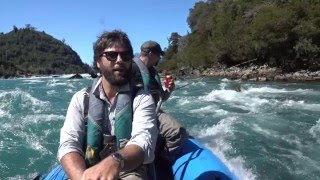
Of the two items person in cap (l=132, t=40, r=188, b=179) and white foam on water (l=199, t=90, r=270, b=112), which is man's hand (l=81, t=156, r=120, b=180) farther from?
white foam on water (l=199, t=90, r=270, b=112)

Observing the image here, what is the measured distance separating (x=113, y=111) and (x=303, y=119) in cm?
844

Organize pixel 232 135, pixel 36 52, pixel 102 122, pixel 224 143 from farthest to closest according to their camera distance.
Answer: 1. pixel 36 52
2. pixel 232 135
3. pixel 224 143
4. pixel 102 122

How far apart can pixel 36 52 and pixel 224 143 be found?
489 feet

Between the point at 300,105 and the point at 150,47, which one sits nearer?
the point at 150,47

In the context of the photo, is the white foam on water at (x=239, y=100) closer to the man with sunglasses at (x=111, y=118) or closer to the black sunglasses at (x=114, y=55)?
the man with sunglasses at (x=111, y=118)

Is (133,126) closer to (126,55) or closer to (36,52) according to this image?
(126,55)

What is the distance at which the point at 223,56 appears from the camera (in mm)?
49844

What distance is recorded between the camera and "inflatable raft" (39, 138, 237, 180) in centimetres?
312

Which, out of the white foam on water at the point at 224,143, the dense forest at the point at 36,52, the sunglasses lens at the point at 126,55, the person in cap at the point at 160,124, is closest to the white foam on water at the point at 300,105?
the white foam on water at the point at 224,143

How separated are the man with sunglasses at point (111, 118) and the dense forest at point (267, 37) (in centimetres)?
3160

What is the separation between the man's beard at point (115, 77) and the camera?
2.45 m

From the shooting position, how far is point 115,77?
2459 mm

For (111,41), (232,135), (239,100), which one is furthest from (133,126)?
(239,100)

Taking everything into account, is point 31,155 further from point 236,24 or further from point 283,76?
point 236,24
